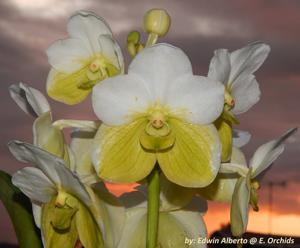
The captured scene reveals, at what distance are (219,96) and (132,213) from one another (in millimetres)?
223

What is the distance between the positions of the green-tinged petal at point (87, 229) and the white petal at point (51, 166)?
0.10 feet

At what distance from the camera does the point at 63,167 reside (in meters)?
0.82

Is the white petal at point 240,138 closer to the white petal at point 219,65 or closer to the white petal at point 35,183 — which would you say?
the white petal at point 219,65

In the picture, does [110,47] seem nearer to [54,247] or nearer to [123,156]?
[123,156]

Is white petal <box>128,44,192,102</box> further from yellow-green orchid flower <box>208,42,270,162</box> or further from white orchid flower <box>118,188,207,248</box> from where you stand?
white orchid flower <box>118,188,207,248</box>

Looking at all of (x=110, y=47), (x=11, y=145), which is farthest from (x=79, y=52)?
(x=11, y=145)

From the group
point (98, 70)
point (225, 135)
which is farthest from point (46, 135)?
point (225, 135)

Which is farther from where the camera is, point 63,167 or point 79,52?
point 79,52

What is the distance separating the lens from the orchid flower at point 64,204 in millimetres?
837

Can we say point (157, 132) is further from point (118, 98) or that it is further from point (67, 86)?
point (67, 86)

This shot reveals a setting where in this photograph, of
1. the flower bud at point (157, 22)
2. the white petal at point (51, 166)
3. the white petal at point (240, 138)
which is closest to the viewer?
the white petal at point (51, 166)

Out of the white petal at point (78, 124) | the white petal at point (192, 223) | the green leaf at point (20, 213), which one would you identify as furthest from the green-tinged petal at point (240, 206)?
the green leaf at point (20, 213)

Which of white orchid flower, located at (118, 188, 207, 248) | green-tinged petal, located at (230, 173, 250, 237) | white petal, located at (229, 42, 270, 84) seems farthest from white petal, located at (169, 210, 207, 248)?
white petal, located at (229, 42, 270, 84)

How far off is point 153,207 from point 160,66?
17 cm
